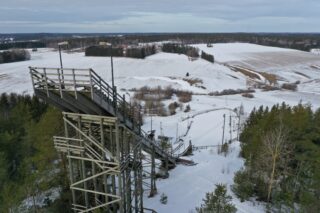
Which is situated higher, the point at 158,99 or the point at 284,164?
the point at 284,164

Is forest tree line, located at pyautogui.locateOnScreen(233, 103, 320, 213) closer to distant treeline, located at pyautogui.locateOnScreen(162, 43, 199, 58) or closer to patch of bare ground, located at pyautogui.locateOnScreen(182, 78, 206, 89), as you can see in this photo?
patch of bare ground, located at pyautogui.locateOnScreen(182, 78, 206, 89)

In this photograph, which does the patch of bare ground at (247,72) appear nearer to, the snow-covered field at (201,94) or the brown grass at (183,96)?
the snow-covered field at (201,94)

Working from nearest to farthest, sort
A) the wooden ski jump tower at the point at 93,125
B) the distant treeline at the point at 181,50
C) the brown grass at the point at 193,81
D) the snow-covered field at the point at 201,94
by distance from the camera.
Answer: the wooden ski jump tower at the point at 93,125
the snow-covered field at the point at 201,94
the brown grass at the point at 193,81
the distant treeline at the point at 181,50

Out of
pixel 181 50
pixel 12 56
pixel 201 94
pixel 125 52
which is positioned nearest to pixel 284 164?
pixel 201 94

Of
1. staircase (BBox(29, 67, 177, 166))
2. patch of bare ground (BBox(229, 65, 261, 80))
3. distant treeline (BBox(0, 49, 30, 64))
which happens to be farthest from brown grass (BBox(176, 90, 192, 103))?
distant treeline (BBox(0, 49, 30, 64))

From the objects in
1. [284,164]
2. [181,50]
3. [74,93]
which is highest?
[74,93]

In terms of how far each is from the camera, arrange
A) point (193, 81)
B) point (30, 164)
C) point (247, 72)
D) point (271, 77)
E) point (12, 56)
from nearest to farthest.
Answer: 1. point (30, 164)
2. point (193, 81)
3. point (271, 77)
4. point (247, 72)
5. point (12, 56)

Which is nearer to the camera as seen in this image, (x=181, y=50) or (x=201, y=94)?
(x=201, y=94)

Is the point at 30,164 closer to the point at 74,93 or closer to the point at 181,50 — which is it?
the point at 74,93

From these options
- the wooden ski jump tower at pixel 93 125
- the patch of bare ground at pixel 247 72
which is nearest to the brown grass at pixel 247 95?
the patch of bare ground at pixel 247 72
